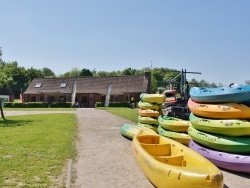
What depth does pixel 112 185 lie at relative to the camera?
6383 millimetres

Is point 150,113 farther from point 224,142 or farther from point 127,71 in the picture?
point 127,71

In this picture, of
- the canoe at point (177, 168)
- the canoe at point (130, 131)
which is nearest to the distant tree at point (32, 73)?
the canoe at point (130, 131)

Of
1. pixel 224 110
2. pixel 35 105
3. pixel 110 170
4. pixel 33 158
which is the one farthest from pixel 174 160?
pixel 35 105

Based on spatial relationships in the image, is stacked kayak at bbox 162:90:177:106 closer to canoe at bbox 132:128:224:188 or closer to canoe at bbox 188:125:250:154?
canoe at bbox 188:125:250:154

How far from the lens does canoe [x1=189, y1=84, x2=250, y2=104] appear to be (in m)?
7.86

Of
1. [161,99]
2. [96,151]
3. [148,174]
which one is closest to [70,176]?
[148,174]

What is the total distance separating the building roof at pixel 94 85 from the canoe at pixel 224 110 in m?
44.5

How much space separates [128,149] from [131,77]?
47708mm

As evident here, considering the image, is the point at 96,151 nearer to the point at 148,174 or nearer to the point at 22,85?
the point at 148,174

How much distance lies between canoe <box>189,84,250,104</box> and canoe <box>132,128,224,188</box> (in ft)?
6.02

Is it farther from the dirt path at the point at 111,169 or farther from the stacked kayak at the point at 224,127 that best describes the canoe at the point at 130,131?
the stacked kayak at the point at 224,127

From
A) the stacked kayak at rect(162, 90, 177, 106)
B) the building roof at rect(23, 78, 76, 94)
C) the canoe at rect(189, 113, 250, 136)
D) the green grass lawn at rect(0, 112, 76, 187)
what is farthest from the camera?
the building roof at rect(23, 78, 76, 94)

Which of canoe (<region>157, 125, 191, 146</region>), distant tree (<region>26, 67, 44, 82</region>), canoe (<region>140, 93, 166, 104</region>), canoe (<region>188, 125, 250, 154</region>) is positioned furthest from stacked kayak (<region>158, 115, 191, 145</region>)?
distant tree (<region>26, 67, 44, 82</region>)

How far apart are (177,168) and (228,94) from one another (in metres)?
3.43
